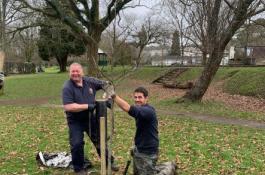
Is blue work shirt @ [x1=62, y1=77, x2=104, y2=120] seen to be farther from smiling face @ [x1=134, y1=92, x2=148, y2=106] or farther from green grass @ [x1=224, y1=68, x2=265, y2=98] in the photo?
green grass @ [x1=224, y1=68, x2=265, y2=98]

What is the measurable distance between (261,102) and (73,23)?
1362 centimetres

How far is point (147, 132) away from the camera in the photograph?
6.10m

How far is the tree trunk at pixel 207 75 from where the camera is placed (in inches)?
711

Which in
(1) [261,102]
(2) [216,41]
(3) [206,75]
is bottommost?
(1) [261,102]

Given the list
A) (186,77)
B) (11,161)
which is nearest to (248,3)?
(11,161)

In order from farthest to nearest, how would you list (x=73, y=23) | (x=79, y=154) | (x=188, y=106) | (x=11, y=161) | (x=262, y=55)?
1. (x=262, y=55)
2. (x=73, y=23)
3. (x=188, y=106)
4. (x=11, y=161)
5. (x=79, y=154)

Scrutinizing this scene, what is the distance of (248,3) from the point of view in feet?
54.7

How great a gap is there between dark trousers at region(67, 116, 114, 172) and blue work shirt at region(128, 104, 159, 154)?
929 mm

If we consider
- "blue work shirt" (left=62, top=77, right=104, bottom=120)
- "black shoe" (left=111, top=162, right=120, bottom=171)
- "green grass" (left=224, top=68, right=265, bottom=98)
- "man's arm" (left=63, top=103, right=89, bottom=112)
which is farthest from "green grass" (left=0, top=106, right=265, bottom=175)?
"green grass" (left=224, top=68, right=265, bottom=98)

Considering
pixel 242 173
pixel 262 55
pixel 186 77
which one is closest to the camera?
pixel 242 173

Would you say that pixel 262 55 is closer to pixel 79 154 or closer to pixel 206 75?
pixel 206 75

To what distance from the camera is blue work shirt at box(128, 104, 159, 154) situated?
588 cm

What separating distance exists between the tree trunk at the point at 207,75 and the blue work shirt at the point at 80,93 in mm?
11998

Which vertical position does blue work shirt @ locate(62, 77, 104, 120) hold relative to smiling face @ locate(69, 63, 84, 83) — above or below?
below
